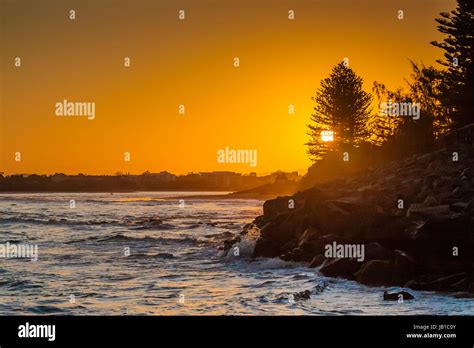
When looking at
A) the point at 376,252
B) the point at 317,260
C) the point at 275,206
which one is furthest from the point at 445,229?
the point at 275,206

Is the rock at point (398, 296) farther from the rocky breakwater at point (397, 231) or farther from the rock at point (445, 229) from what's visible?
the rock at point (445, 229)

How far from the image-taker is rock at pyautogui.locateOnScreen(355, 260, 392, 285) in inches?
614

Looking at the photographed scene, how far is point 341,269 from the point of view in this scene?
55.6ft

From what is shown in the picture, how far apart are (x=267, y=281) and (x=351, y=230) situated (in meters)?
2.87

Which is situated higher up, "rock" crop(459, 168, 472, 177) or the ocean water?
"rock" crop(459, 168, 472, 177)

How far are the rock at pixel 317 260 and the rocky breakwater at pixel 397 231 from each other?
0.03 metres

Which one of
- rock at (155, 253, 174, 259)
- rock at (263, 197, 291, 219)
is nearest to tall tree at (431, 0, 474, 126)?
rock at (263, 197, 291, 219)

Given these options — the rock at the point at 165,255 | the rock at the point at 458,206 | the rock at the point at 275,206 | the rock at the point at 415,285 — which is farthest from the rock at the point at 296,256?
the rock at the point at 275,206

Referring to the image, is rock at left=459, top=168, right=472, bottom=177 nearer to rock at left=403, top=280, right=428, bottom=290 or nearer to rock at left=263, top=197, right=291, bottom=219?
rock at left=403, top=280, right=428, bottom=290

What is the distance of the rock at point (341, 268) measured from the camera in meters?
16.7

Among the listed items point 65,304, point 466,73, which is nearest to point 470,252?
point 65,304

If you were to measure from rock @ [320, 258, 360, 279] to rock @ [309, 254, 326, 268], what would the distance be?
40.7 inches
